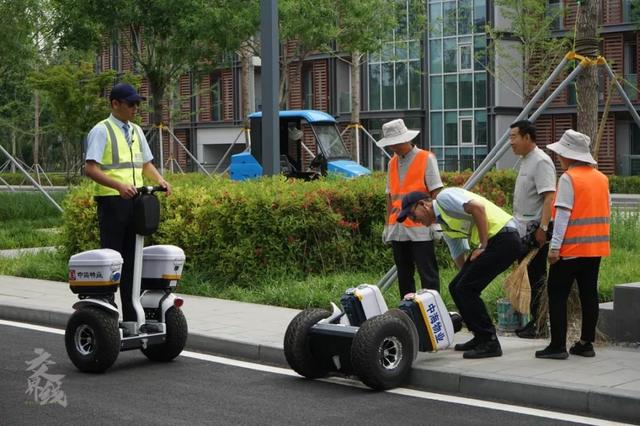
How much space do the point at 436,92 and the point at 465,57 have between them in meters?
2.20

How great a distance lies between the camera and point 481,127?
4872 centimetres

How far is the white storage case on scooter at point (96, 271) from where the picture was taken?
818 cm

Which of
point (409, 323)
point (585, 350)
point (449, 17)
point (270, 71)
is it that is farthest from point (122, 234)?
point (449, 17)

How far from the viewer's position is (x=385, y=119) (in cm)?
5144

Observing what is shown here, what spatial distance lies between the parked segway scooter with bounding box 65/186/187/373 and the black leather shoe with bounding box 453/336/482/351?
6.88 ft

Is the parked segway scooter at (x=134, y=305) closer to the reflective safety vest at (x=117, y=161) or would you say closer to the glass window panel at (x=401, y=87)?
the reflective safety vest at (x=117, y=161)

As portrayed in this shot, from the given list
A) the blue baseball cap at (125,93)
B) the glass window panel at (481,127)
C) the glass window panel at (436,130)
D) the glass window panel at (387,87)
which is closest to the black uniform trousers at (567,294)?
the blue baseball cap at (125,93)

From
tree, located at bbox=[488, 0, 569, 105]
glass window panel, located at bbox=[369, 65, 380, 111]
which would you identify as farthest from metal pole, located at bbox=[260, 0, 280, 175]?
glass window panel, located at bbox=[369, 65, 380, 111]

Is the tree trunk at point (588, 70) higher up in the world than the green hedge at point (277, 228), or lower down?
higher up

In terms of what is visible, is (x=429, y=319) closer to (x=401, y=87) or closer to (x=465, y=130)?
(x=465, y=130)

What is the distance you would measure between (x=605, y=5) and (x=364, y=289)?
131 feet

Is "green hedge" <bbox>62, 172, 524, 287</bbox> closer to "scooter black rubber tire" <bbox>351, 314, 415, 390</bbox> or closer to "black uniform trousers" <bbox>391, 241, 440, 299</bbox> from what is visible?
"black uniform trousers" <bbox>391, 241, 440, 299</bbox>

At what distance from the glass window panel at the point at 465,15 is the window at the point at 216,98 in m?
15.6

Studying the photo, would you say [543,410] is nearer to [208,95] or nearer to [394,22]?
[394,22]
